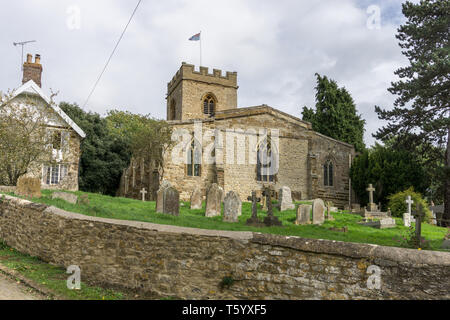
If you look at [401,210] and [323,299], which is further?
[401,210]

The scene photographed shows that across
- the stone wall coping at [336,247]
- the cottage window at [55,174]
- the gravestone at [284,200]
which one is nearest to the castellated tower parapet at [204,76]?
the cottage window at [55,174]

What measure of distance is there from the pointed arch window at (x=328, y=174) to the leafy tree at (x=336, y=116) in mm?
7079

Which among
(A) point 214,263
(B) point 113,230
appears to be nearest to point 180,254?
(A) point 214,263

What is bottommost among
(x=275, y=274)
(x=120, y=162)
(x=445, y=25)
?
(x=275, y=274)

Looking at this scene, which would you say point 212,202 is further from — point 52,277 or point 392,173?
point 392,173

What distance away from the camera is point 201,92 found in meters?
36.9

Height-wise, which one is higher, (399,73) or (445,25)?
(445,25)

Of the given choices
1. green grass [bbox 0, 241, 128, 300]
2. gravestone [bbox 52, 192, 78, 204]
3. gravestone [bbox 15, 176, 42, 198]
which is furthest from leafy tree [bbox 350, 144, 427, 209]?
green grass [bbox 0, 241, 128, 300]

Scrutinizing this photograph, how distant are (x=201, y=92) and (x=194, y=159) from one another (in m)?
14.3

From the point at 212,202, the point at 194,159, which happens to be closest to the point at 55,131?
the point at 194,159

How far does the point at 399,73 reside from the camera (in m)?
23.3

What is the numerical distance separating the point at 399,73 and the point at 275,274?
2182 centimetres

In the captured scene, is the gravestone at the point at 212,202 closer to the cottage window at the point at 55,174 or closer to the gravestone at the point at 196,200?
the gravestone at the point at 196,200
